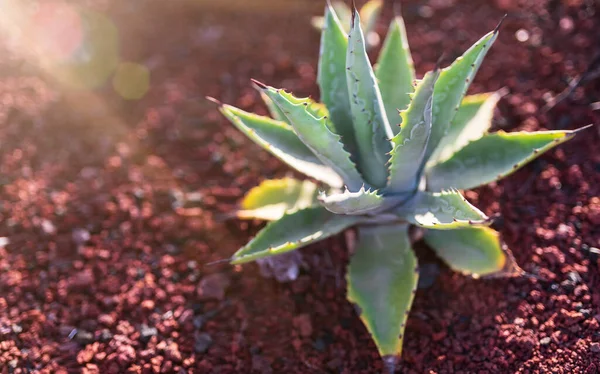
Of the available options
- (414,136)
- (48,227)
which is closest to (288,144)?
(414,136)

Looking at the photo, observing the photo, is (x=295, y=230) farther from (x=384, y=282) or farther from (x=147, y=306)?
(x=147, y=306)


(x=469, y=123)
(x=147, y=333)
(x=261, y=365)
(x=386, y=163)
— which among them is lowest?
(x=261, y=365)

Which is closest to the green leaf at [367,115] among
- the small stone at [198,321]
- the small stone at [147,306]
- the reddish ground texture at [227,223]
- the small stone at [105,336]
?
the reddish ground texture at [227,223]

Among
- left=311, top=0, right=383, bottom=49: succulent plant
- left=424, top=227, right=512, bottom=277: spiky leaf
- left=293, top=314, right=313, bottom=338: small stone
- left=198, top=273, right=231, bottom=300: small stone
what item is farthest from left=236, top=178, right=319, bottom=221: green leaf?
left=311, top=0, right=383, bottom=49: succulent plant

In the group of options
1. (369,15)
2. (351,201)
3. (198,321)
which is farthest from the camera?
(369,15)

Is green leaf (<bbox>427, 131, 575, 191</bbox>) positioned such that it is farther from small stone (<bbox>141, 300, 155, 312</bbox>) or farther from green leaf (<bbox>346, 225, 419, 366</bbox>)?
small stone (<bbox>141, 300, 155, 312</bbox>)

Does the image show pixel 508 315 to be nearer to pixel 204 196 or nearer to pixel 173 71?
pixel 204 196
